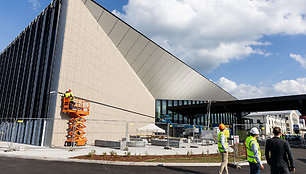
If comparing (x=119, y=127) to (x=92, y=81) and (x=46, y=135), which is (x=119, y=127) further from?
(x=46, y=135)

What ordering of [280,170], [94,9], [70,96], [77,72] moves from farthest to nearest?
[94,9]
[77,72]
[70,96]
[280,170]

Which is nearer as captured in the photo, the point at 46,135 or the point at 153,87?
the point at 46,135

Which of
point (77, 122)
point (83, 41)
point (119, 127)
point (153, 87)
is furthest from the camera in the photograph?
point (153, 87)

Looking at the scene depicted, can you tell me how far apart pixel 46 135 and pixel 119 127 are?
1075cm

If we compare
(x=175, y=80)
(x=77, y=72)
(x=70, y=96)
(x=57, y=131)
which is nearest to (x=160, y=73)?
(x=175, y=80)

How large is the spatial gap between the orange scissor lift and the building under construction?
31 cm

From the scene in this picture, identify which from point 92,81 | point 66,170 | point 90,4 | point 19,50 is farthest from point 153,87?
point 66,170

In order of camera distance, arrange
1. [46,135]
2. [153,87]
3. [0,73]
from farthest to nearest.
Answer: [153,87], [0,73], [46,135]

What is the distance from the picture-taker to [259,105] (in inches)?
1559

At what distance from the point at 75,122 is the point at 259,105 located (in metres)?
36.4

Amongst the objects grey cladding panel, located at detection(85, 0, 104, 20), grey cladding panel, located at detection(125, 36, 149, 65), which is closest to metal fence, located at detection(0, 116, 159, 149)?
grey cladding panel, located at detection(125, 36, 149, 65)

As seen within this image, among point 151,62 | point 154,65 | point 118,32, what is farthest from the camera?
point 154,65

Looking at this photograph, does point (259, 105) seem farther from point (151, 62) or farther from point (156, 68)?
point (151, 62)

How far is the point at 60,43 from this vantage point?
730 inches
